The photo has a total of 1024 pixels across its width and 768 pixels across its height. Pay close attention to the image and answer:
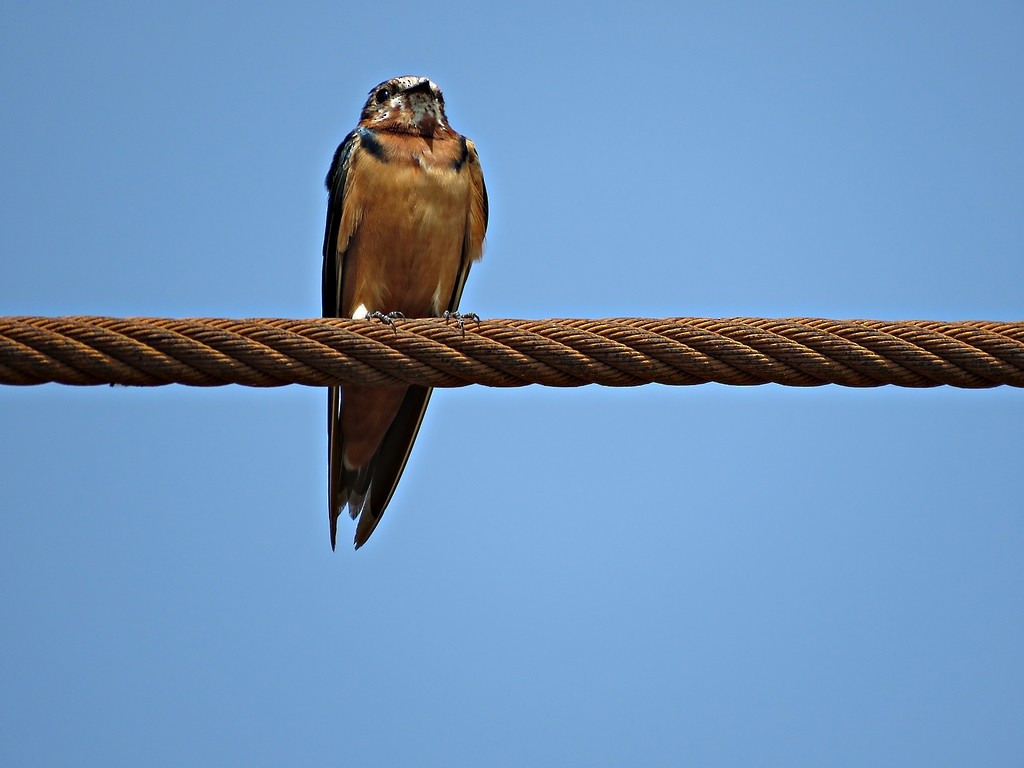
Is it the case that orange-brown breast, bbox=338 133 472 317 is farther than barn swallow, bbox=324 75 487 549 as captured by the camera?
Yes

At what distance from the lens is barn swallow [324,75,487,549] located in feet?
22.2

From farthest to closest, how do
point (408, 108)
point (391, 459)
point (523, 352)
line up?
point (408, 108) < point (391, 459) < point (523, 352)

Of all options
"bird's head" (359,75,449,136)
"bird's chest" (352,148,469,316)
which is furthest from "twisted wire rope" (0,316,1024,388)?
"bird's head" (359,75,449,136)

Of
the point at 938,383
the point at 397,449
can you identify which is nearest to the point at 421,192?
the point at 397,449

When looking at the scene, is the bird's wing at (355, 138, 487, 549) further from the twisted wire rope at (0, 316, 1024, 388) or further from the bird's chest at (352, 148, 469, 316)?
the twisted wire rope at (0, 316, 1024, 388)

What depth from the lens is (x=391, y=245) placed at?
23.5 feet

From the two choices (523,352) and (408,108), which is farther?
(408,108)

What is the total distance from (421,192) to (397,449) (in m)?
1.49

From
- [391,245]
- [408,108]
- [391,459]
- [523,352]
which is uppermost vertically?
[408,108]

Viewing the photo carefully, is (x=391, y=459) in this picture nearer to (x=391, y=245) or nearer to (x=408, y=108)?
(x=391, y=245)

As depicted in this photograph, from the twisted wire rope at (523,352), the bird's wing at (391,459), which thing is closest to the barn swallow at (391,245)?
the bird's wing at (391,459)

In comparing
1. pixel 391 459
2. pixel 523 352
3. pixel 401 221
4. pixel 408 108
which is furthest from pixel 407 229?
pixel 523 352

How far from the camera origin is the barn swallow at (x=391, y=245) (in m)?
6.77

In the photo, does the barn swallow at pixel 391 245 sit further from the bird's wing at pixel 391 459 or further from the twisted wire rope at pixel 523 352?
the twisted wire rope at pixel 523 352
